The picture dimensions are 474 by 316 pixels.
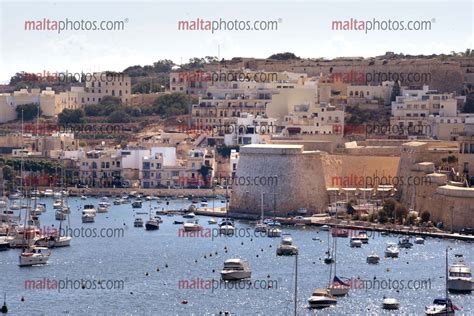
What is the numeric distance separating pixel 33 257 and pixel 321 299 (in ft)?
31.9

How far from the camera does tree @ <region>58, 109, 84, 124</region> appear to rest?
85188mm

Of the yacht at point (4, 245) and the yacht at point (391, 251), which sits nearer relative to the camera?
the yacht at point (391, 251)

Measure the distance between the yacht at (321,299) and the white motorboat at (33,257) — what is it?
29.6ft

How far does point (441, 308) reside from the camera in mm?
38781

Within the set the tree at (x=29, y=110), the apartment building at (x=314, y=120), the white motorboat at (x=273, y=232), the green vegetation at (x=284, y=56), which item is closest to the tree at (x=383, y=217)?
the white motorboat at (x=273, y=232)

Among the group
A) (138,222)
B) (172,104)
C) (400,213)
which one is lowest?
(138,222)

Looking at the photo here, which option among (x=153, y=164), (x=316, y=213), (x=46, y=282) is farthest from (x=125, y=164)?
(x=46, y=282)

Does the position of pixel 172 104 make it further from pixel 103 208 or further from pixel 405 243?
pixel 405 243

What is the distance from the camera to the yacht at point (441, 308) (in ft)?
126

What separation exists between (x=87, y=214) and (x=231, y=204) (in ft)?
15.7

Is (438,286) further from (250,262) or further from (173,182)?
(173,182)

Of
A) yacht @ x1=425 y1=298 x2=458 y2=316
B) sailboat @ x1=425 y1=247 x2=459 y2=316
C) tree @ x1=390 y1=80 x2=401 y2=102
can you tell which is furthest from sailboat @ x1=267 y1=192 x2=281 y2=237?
tree @ x1=390 y1=80 x2=401 y2=102

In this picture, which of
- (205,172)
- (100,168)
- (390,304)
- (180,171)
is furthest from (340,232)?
(100,168)

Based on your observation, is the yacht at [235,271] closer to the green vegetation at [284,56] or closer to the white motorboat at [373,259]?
the white motorboat at [373,259]
